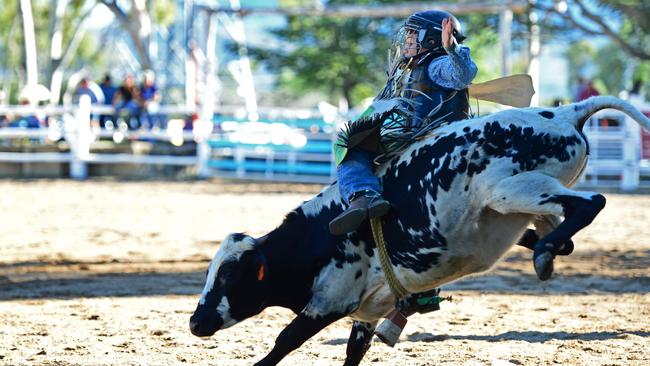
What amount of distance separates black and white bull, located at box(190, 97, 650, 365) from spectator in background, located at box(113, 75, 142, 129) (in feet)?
54.5

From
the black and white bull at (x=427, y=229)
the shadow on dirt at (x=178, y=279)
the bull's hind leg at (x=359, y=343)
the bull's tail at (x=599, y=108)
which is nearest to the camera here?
the black and white bull at (x=427, y=229)

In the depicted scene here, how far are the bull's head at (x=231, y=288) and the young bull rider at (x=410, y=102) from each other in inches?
19.4

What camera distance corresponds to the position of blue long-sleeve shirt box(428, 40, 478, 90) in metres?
4.18

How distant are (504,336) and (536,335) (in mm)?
193

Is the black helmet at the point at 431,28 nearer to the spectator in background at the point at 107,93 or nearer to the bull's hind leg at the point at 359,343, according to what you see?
the bull's hind leg at the point at 359,343

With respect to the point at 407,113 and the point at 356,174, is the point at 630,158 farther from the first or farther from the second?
the point at 356,174

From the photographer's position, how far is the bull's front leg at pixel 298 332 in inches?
165

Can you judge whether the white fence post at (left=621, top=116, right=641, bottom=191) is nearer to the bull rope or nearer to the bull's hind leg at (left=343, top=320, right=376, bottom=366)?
the bull's hind leg at (left=343, top=320, right=376, bottom=366)

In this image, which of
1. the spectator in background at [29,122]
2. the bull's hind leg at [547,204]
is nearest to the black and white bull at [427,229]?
the bull's hind leg at [547,204]

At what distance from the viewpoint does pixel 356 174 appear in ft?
13.8

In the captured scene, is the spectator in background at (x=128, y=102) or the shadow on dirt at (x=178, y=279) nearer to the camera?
the shadow on dirt at (x=178, y=279)

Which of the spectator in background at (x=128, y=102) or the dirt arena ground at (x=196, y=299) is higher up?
the spectator in background at (x=128, y=102)

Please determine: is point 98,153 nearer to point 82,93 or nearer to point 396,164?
point 82,93

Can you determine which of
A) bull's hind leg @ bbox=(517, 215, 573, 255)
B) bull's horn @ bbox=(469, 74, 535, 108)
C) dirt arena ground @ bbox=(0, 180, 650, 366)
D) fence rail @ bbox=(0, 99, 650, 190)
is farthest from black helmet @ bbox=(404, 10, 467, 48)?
fence rail @ bbox=(0, 99, 650, 190)
